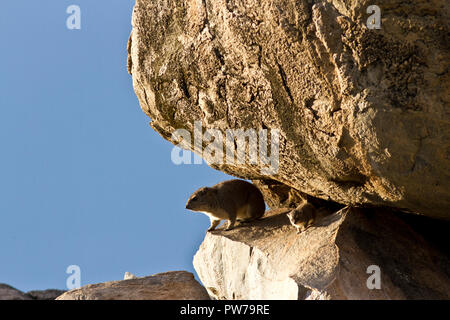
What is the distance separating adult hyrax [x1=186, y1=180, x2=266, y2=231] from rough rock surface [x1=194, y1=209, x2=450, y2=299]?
40 cm

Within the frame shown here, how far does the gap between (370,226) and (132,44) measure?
3374 mm

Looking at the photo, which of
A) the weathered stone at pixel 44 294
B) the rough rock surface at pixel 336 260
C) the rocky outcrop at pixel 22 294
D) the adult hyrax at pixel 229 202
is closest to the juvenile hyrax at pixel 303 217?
the rough rock surface at pixel 336 260

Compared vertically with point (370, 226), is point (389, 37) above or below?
above

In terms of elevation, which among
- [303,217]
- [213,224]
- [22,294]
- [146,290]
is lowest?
[22,294]

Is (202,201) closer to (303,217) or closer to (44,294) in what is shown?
(303,217)

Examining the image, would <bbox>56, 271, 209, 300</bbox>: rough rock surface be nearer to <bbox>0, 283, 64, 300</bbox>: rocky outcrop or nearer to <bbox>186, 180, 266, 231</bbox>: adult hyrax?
<bbox>186, 180, 266, 231</bbox>: adult hyrax

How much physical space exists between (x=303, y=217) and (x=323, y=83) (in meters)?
1.87

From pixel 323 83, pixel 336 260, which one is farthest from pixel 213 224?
pixel 323 83

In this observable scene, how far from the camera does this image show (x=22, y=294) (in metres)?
7.05

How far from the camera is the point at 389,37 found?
4.29 m

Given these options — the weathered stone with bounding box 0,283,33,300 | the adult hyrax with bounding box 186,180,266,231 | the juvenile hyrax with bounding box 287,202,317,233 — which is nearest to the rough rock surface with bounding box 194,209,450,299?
the juvenile hyrax with bounding box 287,202,317,233

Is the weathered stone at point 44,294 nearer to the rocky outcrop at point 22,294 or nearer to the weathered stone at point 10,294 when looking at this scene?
the rocky outcrop at point 22,294
